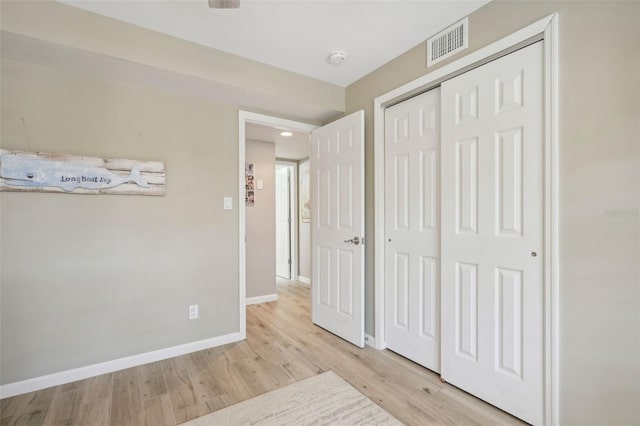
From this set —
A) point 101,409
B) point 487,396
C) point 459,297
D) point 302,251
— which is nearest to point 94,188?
point 101,409

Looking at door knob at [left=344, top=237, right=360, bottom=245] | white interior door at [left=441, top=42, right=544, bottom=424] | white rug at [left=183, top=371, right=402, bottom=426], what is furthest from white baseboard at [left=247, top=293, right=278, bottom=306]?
white interior door at [left=441, top=42, right=544, bottom=424]

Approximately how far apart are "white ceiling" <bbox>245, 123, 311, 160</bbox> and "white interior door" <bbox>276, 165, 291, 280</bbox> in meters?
0.69

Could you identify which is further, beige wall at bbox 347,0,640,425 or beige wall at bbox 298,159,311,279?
beige wall at bbox 298,159,311,279

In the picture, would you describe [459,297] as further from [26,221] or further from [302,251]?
[302,251]

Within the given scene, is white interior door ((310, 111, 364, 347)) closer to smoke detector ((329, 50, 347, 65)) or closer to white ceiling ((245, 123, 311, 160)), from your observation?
smoke detector ((329, 50, 347, 65))

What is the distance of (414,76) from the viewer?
2.21 meters

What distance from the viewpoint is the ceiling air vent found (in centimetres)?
187

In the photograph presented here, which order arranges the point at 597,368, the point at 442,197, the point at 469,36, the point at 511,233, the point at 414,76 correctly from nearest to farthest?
the point at 597,368 → the point at 511,233 → the point at 469,36 → the point at 442,197 → the point at 414,76

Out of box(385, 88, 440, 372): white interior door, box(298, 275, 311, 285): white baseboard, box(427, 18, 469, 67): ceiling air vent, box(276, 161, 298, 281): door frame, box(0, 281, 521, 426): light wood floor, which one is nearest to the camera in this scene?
box(0, 281, 521, 426): light wood floor

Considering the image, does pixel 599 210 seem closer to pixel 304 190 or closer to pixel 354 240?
pixel 354 240

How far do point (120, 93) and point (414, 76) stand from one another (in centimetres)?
225

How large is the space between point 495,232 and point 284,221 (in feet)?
14.0

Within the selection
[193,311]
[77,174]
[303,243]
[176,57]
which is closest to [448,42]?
[176,57]

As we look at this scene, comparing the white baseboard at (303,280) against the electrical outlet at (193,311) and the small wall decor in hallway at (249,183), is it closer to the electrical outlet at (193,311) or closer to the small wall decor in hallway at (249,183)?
the small wall decor in hallway at (249,183)
